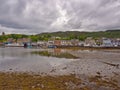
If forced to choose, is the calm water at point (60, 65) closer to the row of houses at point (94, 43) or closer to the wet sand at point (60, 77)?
the wet sand at point (60, 77)

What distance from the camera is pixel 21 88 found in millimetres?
13984

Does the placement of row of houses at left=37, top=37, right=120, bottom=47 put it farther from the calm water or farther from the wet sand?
the wet sand

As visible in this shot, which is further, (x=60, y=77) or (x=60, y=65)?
(x=60, y=65)

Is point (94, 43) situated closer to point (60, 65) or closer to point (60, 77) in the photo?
point (60, 65)

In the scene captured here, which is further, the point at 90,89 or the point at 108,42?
the point at 108,42

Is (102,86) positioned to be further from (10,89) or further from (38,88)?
(10,89)

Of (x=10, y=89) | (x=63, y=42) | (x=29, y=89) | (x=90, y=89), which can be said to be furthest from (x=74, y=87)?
(x=63, y=42)

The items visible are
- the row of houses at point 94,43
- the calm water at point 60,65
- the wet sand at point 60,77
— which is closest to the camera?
the wet sand at point 60,77

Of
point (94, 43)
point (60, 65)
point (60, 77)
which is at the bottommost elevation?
point (94, 43)

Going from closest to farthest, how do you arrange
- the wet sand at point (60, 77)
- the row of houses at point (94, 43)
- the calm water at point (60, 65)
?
the wet sand at point (60, 77) < the calm water at point (60, 65) < the row of houses at point (94, 43)

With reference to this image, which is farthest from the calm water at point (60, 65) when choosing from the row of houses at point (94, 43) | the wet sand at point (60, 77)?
the row of houses at point (94, 43)

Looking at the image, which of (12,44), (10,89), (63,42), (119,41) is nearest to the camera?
(10,89)

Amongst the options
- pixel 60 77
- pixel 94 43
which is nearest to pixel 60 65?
pixel 60 77

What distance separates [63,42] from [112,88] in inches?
6124
